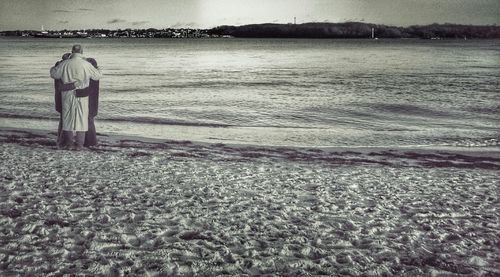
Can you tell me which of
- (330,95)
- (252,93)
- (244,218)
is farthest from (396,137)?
(252,93)

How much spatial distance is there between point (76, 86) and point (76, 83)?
66 millimetres

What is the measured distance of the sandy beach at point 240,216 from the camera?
473cm

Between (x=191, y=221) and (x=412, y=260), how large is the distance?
104 inches

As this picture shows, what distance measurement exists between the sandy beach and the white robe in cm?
66

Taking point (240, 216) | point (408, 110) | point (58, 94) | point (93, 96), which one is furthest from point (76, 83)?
point (408, 110)

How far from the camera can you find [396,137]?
15734 mm

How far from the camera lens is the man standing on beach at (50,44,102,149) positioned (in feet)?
30.3

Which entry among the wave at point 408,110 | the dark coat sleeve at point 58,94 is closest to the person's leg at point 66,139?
the dark coat sleeve at point 58,94

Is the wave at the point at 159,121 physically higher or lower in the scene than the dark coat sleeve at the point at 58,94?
lower

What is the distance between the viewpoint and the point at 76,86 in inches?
372

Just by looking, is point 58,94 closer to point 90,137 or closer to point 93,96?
point 93,96

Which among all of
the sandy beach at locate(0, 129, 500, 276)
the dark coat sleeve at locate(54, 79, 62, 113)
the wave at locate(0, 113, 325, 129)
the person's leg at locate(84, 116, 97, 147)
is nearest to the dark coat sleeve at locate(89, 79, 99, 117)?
the dark coat sleeve at locate(54, 79, 62, 113)

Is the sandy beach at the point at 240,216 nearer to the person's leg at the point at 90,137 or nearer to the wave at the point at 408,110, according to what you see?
the person's leg at the point at 90,137

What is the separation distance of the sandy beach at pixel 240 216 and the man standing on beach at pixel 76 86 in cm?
55
